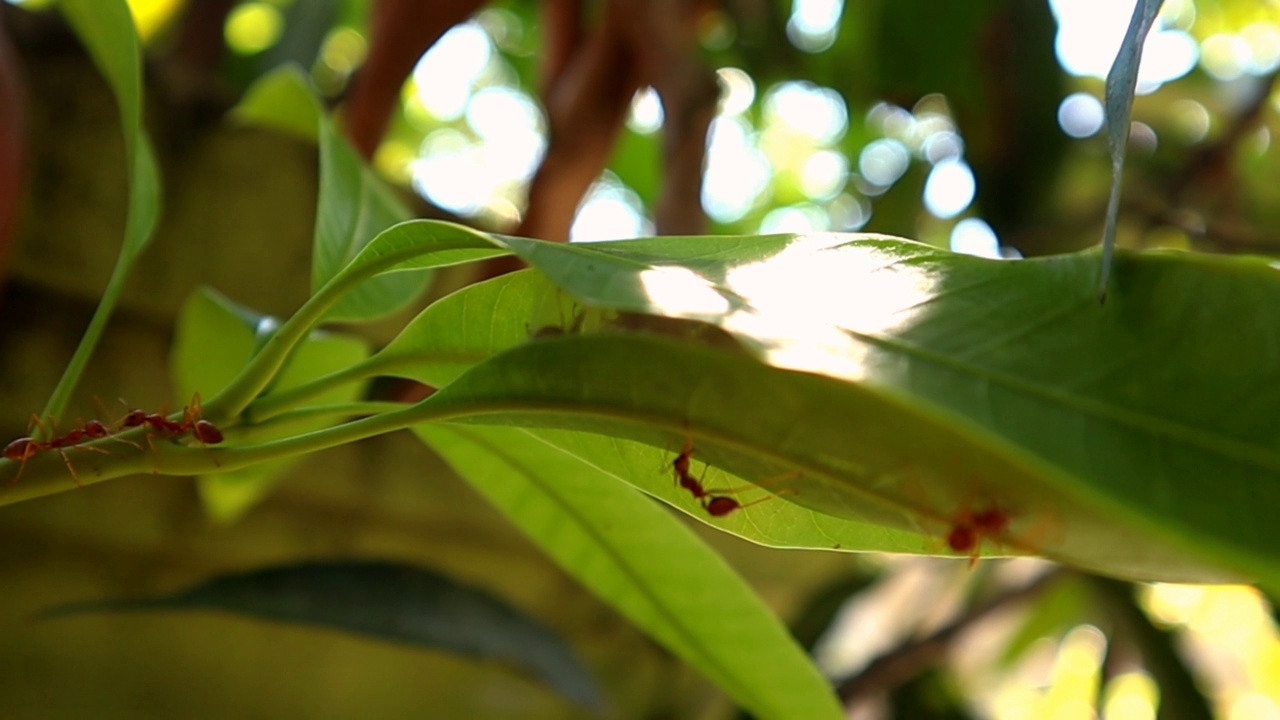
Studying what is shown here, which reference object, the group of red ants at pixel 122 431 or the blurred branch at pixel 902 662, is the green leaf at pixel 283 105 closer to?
the group of red ants at pixel 122 431

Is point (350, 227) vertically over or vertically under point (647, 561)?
over

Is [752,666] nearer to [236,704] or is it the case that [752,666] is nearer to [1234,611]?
[236,704]

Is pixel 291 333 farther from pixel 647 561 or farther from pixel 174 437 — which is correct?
pixel 647 561

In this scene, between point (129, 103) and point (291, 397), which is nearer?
point (291, 397)

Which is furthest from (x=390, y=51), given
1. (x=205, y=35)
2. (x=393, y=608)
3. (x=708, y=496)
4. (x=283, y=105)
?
(x=708, y=496)

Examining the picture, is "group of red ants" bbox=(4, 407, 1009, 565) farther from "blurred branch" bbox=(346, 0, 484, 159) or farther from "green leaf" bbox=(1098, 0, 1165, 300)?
"blurred branch" bbox=(346, 0, 484, 159)

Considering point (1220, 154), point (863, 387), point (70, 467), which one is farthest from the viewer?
point (1220, 154)

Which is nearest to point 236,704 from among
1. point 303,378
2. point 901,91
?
point 303,378

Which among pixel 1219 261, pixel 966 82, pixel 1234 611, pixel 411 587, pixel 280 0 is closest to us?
pixel 1219 261
